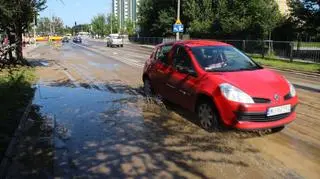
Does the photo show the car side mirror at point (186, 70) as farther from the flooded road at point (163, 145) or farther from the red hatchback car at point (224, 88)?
the flooded road at point (163, 145)

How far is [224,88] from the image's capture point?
24.1 ft

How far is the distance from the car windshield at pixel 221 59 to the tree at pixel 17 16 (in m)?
10.8

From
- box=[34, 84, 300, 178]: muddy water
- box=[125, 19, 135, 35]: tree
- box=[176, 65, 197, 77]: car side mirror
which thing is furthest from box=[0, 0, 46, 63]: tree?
box=[125, 19, 135, 35]: tree

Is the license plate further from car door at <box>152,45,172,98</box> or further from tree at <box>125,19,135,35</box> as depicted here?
tree at <box>125,19,135,35</box>

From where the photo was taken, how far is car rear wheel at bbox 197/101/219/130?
7.57m

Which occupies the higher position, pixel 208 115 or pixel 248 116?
pixel 248 116

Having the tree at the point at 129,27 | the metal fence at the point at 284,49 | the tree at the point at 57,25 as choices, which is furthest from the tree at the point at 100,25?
the metal fence at the point at 284,49

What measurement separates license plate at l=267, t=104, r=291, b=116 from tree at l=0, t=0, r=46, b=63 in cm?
1284

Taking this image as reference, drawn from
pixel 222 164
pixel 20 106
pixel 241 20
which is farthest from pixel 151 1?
pixel 222 164

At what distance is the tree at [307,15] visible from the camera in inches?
1249

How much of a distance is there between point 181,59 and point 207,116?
171 cm

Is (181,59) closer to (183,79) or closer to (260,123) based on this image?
(183,79)

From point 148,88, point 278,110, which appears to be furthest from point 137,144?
point 148,88

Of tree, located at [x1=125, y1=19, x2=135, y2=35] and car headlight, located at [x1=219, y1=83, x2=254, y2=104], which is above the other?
tree, located at [x1=125, y1=19, x2=135, y2=35]
